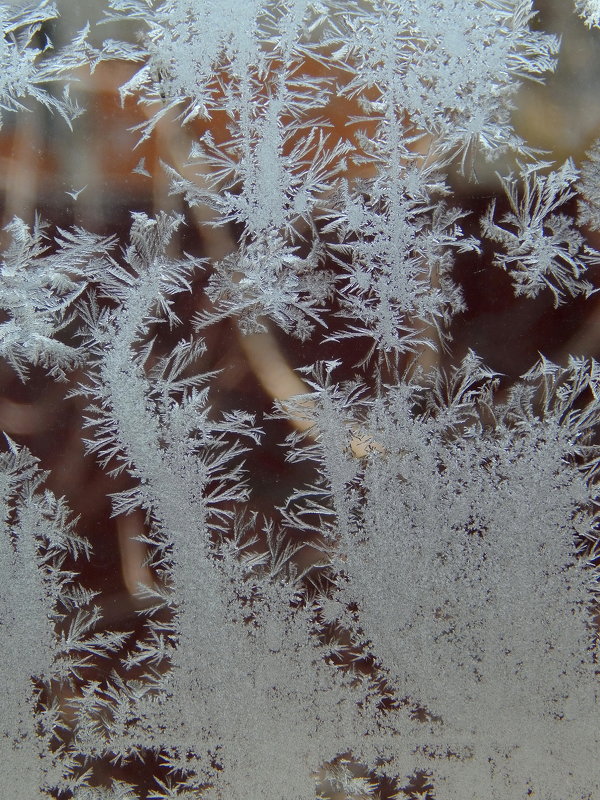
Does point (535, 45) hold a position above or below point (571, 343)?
above

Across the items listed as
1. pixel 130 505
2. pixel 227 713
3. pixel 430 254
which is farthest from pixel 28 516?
pixel 430 254

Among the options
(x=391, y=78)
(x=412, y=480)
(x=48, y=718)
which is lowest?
(x=48, y=718)

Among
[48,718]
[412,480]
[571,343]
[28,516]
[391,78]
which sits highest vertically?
[391,78]

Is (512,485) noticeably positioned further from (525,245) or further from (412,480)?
(525,245)

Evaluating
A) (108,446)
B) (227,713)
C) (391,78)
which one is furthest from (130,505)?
(391,78)

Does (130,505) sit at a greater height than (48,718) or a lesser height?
greater

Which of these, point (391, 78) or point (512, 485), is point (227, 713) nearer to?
point (512, 485)
